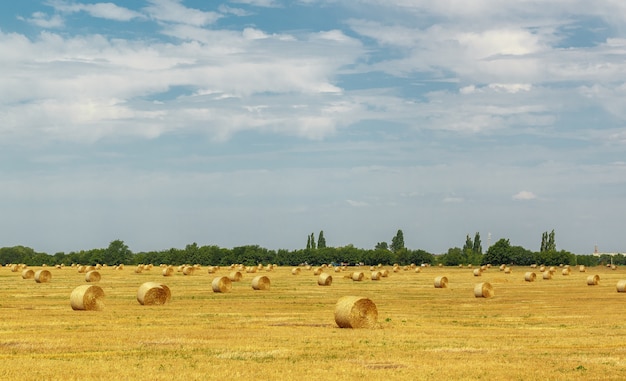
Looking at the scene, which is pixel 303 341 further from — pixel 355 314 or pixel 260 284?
pixel 260 284

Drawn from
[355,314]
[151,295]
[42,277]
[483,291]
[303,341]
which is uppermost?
[42,277]

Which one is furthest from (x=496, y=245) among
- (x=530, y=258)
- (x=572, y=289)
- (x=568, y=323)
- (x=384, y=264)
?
(x=568, y=323)

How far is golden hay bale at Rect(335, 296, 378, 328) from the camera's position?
32.1m

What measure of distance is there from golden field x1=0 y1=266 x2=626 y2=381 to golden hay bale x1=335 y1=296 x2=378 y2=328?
0.41 metres

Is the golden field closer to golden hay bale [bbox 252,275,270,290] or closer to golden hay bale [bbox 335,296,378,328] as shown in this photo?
golden hay bale [bbox 335,296,378,328]

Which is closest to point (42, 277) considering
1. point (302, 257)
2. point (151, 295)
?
point (151, 295)

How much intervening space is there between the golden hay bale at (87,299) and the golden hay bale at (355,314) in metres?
12.7

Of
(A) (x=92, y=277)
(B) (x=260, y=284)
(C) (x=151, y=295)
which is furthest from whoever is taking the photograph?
(A) (x=92, y=277)

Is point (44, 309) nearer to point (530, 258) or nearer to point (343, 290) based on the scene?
point (343, 290)

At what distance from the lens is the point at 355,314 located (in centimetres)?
3222

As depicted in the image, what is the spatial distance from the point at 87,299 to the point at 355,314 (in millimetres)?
13551

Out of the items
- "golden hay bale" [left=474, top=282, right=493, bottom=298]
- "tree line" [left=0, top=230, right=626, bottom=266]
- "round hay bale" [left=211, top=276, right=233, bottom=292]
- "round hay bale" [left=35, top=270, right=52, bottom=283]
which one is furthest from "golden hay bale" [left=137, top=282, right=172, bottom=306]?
"tree line" [left=0, top=230, right=626, bottom=266]

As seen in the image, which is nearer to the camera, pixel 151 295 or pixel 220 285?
pixel 151 295

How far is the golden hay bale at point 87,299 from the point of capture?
38.9 m
